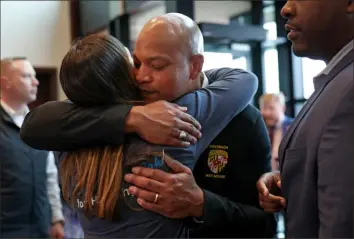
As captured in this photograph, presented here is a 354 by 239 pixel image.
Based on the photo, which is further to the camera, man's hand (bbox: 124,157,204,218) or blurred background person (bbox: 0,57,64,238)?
blurred background person (bbox: 0,57,64,238)

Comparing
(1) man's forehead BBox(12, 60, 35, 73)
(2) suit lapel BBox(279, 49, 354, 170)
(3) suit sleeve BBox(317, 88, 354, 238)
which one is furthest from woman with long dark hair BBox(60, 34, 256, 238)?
(1) man's forehead BBox(12, 60, 35, 73)

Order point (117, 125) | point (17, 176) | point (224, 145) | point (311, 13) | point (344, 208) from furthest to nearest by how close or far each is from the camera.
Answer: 1. point (17, 176)
2. point (224, 145)
3. point (117, 125)
4. point (311, 13)
5. point (344, 208)

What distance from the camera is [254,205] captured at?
1227 millimetres

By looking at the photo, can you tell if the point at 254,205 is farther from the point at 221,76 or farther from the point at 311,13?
the point at 311,13

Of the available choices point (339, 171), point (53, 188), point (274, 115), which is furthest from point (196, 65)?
point (274, 115)

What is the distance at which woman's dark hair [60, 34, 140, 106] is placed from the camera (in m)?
1.02

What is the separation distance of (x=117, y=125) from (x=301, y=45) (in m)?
0.37

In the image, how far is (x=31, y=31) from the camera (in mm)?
5691

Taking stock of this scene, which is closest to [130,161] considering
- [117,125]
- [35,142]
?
[117,125]

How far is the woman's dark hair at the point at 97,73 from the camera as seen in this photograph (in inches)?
40.3

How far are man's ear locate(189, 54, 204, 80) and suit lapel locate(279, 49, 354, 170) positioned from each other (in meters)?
0.29

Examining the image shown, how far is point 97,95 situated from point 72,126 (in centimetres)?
8

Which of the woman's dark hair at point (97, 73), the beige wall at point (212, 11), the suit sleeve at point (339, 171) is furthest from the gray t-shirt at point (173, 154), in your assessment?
the beige wall at point (212, 11)

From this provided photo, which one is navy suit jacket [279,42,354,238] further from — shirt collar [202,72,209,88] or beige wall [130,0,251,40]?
beige wall [130,0,251,40]
